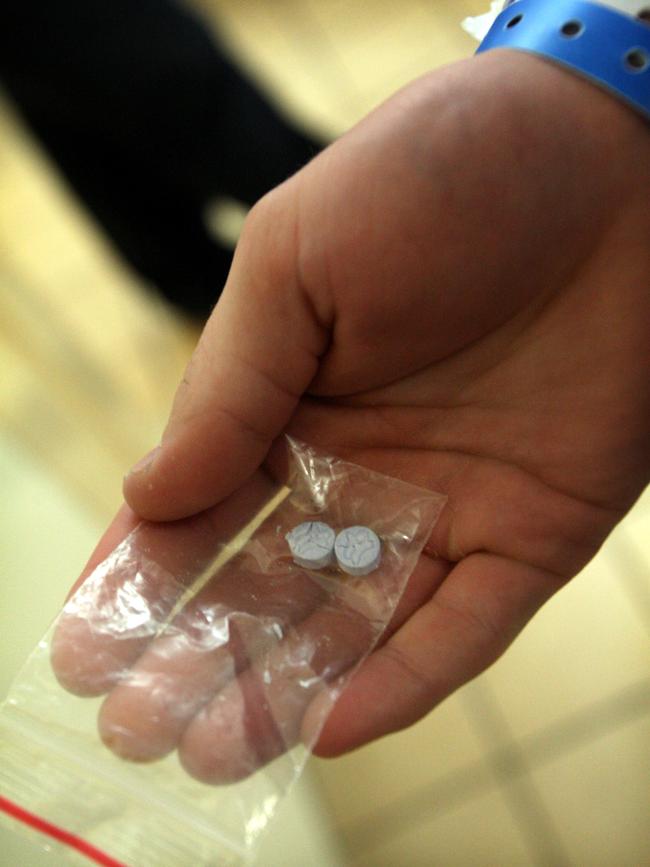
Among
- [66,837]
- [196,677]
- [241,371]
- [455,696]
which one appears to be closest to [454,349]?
[241,371]

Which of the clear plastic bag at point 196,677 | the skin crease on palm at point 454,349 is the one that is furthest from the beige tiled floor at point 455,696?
the skin crease on palm at point 454,349

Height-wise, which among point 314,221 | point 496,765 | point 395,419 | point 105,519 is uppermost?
point 314,221

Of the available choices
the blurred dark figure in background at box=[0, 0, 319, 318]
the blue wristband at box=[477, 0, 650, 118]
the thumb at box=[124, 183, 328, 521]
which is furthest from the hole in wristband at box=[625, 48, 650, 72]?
the blurred dark figure in background at box=[0, 0, 319, 318]

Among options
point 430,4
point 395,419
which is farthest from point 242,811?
point 430,4

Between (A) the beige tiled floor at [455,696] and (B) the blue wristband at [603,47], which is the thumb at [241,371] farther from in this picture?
(A) the beige tiled floor at [455,696]

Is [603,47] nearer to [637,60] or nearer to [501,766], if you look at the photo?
[637,60]

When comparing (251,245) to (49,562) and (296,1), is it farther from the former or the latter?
(296,1)

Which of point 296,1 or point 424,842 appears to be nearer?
point 424,842
